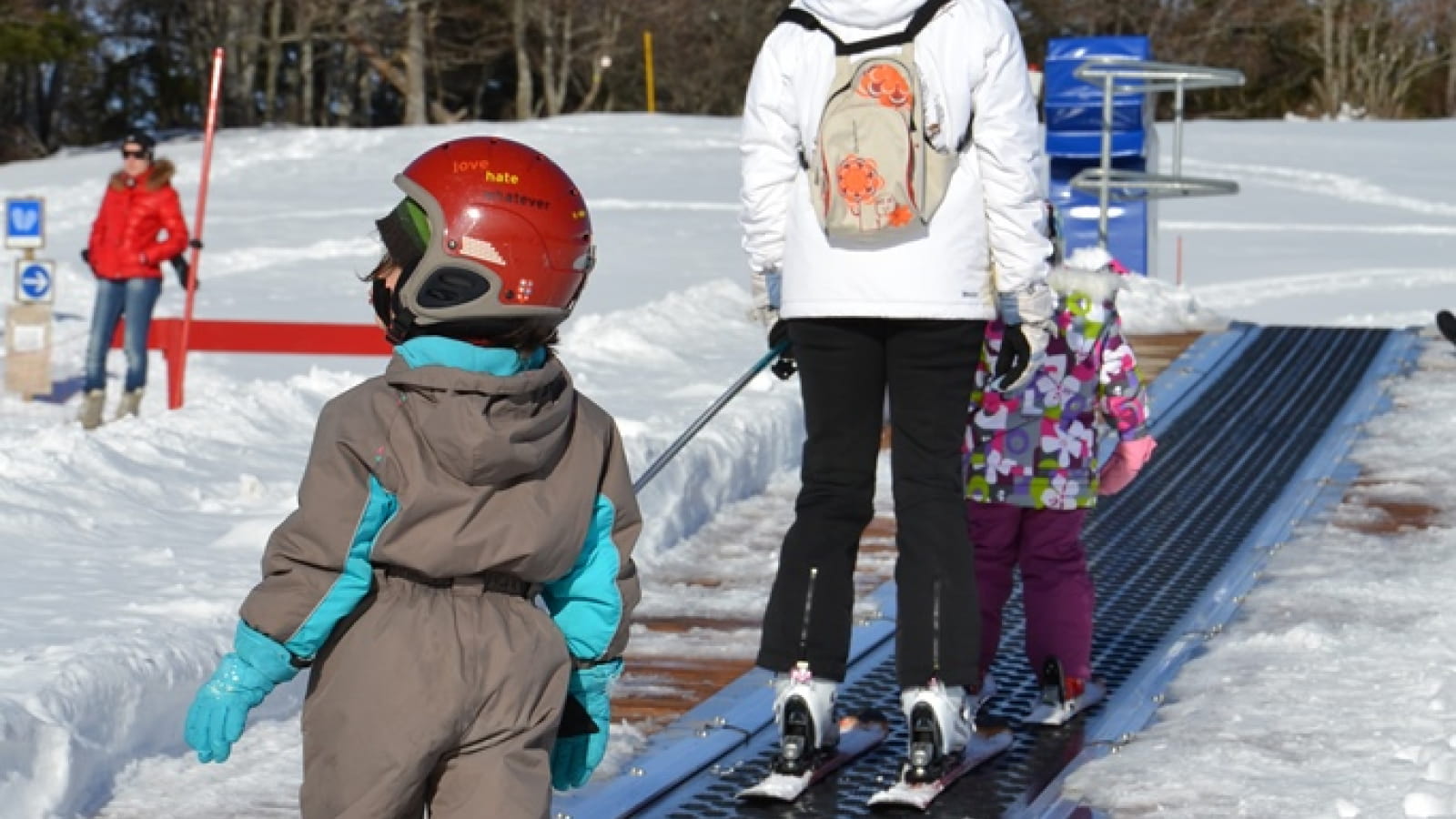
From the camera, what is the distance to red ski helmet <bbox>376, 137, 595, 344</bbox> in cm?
286

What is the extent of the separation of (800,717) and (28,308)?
9.77m

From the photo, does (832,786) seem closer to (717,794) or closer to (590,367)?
(717,794)

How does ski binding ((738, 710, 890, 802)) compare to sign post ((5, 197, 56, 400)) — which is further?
sign post ((5, 197, 56, 400))

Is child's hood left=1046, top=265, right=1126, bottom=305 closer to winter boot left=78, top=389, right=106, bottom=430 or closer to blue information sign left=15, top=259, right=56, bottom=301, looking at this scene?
winter boot left=78, top=389, right=106, bottom=430

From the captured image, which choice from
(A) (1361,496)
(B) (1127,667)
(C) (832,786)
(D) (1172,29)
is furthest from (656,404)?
(D) (1172,29)

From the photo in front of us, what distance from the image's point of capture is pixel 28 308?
43.0 ft

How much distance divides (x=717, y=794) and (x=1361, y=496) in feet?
12.7

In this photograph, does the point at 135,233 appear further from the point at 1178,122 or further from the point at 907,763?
the point at 907,763

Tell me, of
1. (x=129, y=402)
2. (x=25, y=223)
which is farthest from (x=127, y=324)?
(x=25, y=223)

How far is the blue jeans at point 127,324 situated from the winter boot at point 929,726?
8529 mm

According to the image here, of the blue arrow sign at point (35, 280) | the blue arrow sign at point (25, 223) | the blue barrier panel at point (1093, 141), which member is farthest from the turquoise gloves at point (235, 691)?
the blue barrier panel at point (1093, 141)

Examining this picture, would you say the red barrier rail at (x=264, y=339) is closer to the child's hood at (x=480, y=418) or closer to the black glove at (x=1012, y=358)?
the black glove at (x=1012, y=358)

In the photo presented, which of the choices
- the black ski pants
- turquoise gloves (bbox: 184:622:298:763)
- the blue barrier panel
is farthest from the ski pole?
the blue barrier panel

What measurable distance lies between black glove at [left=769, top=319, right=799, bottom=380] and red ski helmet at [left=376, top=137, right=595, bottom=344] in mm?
1474
